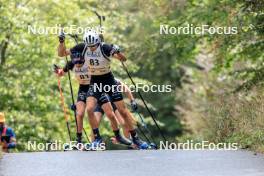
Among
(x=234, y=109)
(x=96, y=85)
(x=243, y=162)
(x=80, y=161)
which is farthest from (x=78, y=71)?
(x=243, y=162)

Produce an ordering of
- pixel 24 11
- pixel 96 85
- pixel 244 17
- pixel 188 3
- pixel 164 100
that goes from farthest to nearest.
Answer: pixel 164 100
pixel 24 11
pixel 188 3
pixel 244 17
pixel 96 85

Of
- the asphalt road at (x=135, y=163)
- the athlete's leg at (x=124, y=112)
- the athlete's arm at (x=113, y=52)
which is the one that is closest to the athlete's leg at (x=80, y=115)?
the athlete's leg at (x=124, y=112)

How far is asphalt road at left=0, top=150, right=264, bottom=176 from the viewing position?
11.9 m

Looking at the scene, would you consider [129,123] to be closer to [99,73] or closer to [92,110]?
[92,110]

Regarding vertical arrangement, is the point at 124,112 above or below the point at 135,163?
above

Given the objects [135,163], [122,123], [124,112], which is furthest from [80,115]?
[135,163]

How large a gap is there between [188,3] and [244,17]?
405 cm

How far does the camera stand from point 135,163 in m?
13.1

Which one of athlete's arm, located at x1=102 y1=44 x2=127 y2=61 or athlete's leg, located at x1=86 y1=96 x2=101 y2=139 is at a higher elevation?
athlete's arm, located at x1=102 y1=44 x2=127 y2=61

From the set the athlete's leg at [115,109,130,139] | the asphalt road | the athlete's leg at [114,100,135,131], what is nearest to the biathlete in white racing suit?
the athlete's leg at [114,100,135,131]

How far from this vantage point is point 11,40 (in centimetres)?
3219

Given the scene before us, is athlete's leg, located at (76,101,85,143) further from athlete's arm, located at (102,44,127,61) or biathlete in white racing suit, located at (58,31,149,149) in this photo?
athlete's arm, located at (102,44,127,61)

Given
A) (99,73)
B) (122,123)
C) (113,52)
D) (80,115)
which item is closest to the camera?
(113,52)

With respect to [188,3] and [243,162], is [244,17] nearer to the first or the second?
[188,3]
